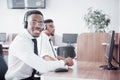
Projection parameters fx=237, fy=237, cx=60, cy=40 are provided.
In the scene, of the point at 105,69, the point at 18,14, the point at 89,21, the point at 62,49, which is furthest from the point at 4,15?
the point at 105,69

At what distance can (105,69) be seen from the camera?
2.18 meters

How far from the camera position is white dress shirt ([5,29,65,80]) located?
1836 mm

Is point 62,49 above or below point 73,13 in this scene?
below

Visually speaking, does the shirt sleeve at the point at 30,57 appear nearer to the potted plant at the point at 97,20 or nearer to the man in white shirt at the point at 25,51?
the man in white shirt at the point at 25,51

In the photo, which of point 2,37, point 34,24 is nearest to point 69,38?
point 2,37

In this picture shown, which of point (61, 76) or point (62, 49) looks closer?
point (61, 76)

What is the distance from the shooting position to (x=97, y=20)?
590 centimetres

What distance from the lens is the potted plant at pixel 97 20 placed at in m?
5.88

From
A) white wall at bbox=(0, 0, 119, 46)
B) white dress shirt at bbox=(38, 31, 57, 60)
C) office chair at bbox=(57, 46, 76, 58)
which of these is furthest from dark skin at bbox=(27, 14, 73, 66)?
white wall at bbox=(0, 0, 119, 46)

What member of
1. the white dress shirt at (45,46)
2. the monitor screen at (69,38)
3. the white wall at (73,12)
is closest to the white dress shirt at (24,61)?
the white dress shirt at (45,46)

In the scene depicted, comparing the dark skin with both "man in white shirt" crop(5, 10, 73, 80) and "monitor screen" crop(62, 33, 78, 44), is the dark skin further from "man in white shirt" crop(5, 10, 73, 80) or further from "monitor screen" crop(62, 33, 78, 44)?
"monitor screen" crop(62, 33, 78, 44)

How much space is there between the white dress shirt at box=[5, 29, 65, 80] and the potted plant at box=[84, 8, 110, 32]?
4061 mm

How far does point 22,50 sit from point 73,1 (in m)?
4.66

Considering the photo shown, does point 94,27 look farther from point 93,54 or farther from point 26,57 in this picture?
point 26,57
